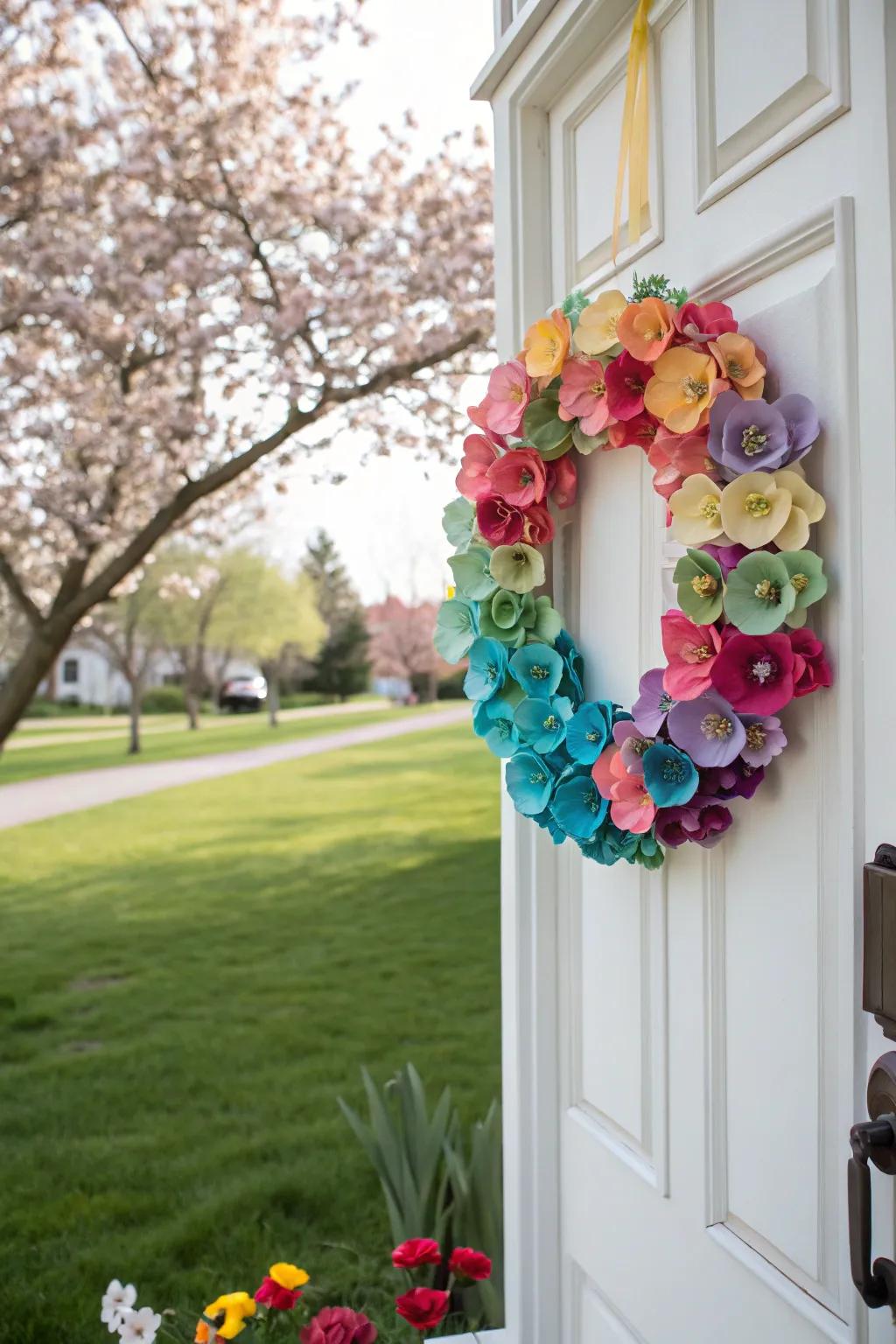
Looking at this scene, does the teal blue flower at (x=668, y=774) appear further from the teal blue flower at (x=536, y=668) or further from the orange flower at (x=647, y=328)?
the orange flower at (x=647, y=328)

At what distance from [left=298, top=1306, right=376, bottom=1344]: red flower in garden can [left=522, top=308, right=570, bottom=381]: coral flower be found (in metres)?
1.30

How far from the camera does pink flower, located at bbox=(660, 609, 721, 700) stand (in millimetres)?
848

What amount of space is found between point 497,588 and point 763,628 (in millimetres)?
372

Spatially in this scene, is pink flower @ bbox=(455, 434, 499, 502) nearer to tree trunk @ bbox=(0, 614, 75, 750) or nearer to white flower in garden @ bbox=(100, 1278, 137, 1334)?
white flower in garden @ bbox=(100, 1278, 137, 1334)

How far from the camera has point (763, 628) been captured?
80 centimetres

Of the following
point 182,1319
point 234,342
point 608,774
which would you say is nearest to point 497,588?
point 608,774

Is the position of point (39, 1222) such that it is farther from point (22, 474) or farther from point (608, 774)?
point (22, 474)

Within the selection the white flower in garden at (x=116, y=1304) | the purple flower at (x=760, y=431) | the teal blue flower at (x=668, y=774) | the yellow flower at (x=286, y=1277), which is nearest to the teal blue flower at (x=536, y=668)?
the teal blue flower at (x=668, y=774)

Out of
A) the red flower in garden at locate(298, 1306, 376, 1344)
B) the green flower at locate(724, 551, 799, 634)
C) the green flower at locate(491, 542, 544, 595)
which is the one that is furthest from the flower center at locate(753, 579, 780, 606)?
the red flower in garden at locate(298, 1306, 376, 1344)

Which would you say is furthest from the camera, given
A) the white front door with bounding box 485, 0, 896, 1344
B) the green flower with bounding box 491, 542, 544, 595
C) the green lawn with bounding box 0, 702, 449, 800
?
the green lawn with bounding box 0, 702, 449, 800

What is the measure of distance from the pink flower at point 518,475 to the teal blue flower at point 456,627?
0.13 meters

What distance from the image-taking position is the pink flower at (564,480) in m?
1.13

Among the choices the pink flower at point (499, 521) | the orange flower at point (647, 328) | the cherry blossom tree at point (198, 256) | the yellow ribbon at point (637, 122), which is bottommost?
the pink flower at point (499, 521)

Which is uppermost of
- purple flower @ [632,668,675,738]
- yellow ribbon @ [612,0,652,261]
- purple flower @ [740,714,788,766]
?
yellow ribbon @ [612,0,652,261]
